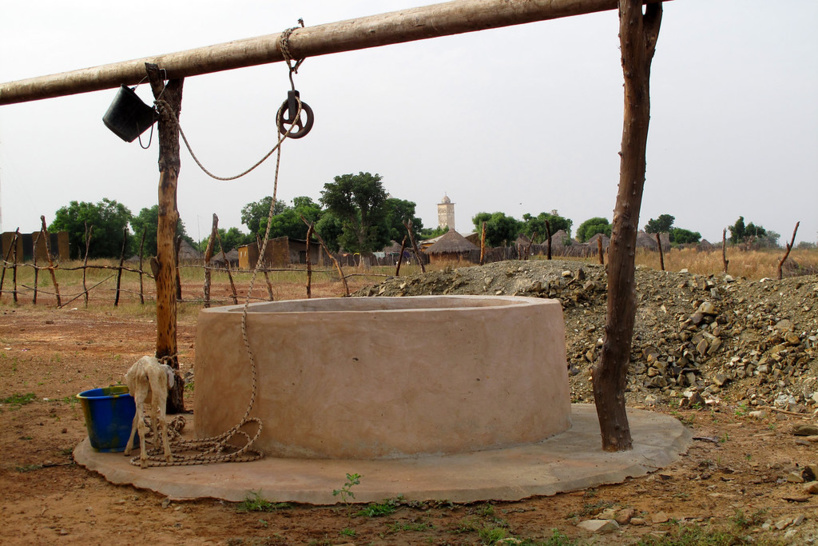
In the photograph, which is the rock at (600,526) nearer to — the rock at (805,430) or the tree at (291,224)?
the rock at (805,430)

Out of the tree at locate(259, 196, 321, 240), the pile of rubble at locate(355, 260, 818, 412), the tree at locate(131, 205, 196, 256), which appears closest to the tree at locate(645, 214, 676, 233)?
the tree at locate(259, 196, 321, 240)

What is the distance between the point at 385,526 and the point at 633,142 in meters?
2.47

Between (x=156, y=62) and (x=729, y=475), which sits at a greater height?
(x=156, y=62)

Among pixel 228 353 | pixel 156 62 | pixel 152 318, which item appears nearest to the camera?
pixel 228 353

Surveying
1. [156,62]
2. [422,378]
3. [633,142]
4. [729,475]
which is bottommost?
[729,475]

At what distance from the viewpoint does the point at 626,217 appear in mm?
3943

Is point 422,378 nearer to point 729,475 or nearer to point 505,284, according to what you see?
point 729,475

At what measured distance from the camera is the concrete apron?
11.2 feet

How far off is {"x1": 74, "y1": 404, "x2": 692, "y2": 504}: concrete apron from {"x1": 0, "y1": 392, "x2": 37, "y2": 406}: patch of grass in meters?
2.56

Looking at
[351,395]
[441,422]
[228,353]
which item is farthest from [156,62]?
[441,422]

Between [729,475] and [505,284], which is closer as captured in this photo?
[729,475]

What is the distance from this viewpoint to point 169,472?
3854mm

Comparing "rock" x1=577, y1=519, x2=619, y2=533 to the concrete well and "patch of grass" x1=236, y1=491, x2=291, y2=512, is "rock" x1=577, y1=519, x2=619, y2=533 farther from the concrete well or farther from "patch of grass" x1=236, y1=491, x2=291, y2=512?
"patch of grass" x1=236, y1=491, x2=291, y2=512

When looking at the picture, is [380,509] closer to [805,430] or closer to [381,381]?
[381,381]
